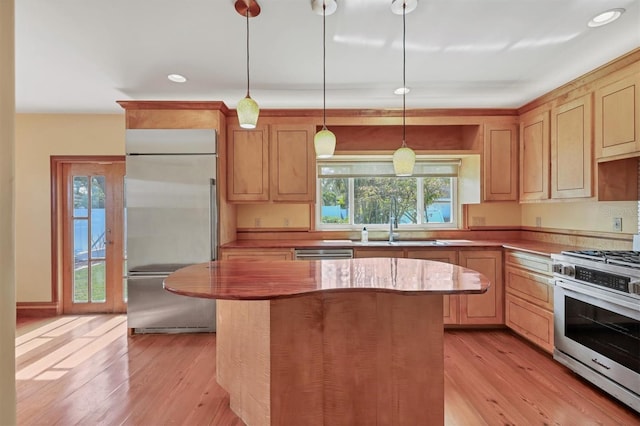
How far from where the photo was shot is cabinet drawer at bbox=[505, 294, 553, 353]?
2740 mm

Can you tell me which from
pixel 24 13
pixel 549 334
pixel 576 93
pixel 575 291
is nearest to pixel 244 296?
pixel 24 13

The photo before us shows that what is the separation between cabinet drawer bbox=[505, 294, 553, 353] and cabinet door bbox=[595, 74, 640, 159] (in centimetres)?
140

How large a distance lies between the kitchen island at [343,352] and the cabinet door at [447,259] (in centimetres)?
154

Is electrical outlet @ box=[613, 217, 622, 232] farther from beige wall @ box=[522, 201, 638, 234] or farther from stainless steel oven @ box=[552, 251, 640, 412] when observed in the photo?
stainless steel oven @ box=[552, 251, 640, 412]

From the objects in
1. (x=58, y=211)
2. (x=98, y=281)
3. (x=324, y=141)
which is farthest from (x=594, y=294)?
(x=58, y=211)

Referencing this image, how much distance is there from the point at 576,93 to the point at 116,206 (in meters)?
4.97

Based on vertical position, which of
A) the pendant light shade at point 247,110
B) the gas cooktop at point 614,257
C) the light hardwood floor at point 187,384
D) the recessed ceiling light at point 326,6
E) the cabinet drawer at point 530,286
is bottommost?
the light hardwood floor at point 187,384

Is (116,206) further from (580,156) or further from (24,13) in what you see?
(580,156)

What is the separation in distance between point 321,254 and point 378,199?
3.99ft

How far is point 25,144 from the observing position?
3.85 m

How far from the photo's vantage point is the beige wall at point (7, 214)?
113cm

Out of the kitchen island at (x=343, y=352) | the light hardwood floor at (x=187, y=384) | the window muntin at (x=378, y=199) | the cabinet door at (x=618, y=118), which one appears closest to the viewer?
the kitchen island at (x=343, y=352)

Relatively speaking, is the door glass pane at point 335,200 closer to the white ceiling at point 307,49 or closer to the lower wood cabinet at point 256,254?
the lower wood cabinet at point 256,254

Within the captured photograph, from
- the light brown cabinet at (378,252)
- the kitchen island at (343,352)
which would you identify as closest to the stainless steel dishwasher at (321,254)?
the light brown cabinet at (378,252)
